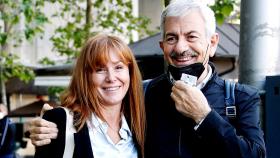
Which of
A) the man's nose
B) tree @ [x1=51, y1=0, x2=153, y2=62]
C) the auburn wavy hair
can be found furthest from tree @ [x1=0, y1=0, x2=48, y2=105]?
the man's nose

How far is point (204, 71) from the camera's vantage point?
2.63 meters

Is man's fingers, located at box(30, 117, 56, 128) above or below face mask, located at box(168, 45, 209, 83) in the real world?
below

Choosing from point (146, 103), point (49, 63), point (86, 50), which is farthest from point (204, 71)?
point (49, 63)

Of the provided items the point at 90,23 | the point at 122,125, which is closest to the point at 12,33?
the point at 90,23

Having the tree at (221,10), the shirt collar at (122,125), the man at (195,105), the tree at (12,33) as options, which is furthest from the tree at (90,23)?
the man at (195,105)

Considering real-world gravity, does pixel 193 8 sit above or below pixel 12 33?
above

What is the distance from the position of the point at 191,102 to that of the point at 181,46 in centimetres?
29

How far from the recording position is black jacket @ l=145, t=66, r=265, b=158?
2.40 m

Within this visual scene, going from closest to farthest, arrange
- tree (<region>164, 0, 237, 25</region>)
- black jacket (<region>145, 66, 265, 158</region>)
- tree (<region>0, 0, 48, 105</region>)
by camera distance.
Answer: black jacket (<region>145, 66, 265, 158</region>) → tree (<region>164, 0, 237, 25</region>) → tree (<region>0, 0, 48, 105</region>)

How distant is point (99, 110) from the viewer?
8.96 ft

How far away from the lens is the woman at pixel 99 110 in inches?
101

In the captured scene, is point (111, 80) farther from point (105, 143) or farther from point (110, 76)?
point (105, 143)

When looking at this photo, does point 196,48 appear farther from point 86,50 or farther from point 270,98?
point 270,98

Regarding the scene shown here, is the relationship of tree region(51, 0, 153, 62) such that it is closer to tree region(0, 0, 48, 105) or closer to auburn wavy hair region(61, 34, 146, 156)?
tree region(0, 0, 48, 105)
